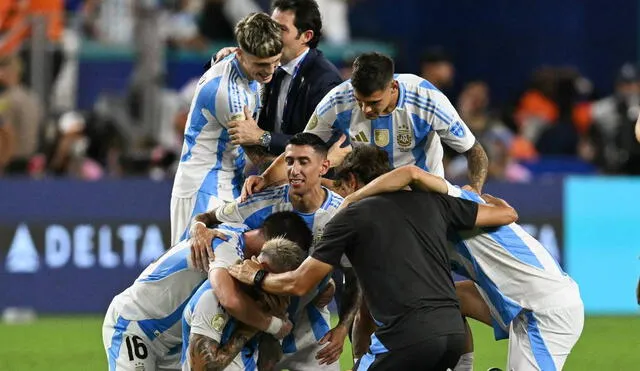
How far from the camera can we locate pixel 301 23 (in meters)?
10.2

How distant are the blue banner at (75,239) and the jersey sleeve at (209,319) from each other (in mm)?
6443

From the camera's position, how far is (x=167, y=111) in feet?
58.5

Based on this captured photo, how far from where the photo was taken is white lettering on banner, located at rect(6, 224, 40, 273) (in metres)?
14.5

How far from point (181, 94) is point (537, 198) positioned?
4.84 metres

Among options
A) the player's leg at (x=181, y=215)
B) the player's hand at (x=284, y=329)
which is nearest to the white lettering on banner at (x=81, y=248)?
the player's leg at (x=181, y=215)

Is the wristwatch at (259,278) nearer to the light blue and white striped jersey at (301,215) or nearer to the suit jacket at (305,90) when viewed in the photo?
the light blue and white striped jersey at (301,215)

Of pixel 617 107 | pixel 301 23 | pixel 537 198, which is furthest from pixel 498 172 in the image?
pixel 301 23

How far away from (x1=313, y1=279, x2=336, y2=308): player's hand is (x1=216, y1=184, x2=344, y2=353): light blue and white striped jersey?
1.5 inches

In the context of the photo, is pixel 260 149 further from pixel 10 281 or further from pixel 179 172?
pixel 10 281

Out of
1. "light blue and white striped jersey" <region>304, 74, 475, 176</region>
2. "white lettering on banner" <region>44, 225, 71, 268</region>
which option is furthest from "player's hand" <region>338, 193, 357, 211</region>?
"white lettering on banner" <region>44, 225, 71, 268</region>

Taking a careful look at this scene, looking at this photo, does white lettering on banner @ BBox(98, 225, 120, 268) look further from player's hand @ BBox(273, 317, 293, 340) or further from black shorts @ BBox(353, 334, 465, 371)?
black shorts @ BBox(353, 334, 465, 371)

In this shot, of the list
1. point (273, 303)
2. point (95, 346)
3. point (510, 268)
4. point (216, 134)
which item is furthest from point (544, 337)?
point (95, 346)

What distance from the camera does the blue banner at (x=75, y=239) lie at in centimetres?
1448

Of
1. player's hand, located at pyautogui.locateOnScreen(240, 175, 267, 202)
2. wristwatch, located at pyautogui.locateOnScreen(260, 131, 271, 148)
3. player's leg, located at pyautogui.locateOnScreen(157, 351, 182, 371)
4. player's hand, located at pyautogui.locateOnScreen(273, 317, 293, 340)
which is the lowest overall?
player's leg, located at pyautogui.locateOnScreen(157, 351, 182, 371)
